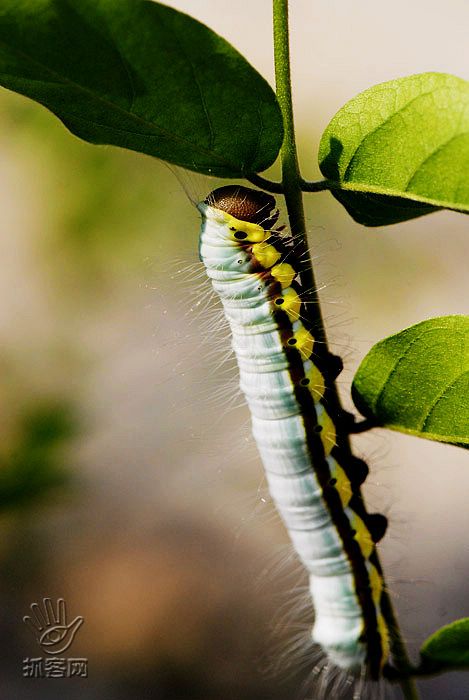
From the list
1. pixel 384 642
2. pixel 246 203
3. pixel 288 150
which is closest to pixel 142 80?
pixel 288 150

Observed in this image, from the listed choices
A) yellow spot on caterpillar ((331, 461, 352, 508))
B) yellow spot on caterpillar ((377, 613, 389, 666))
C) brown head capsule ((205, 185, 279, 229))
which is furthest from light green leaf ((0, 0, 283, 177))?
yellow spot on caterpillar ((377, 613, 389, 666))

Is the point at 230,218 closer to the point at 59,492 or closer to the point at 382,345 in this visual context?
the point at 382,345

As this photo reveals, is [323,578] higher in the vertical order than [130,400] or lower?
higher

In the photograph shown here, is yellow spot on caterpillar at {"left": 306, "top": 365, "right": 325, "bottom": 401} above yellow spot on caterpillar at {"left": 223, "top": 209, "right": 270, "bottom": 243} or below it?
below

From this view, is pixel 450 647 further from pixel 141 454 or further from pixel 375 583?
pixel 141 454

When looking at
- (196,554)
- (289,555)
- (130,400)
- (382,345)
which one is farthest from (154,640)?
(382,345)

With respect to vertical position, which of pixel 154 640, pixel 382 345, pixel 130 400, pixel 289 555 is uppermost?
pixel 382 345

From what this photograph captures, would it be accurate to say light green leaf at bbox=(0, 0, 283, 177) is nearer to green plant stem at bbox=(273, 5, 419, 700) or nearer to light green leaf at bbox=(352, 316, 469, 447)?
green plant stem at bbox=(273, 5, 419, 700)
